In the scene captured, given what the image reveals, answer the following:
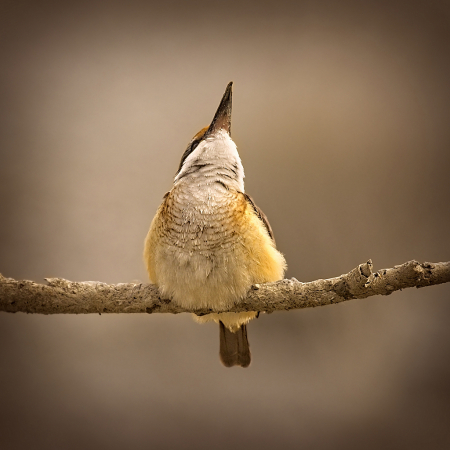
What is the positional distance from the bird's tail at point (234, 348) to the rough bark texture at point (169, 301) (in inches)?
9.6

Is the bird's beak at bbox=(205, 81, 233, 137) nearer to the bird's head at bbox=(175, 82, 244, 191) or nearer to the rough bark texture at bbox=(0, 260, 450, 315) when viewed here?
the bird's head at bbox=(175, 82, 244, 191)

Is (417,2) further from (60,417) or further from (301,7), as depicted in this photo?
(60,417)

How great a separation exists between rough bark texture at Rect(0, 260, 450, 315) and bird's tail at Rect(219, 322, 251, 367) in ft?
0.80

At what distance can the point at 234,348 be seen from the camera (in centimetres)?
130

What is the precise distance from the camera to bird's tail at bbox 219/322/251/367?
1.30 meters

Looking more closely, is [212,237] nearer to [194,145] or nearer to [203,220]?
[203,220]

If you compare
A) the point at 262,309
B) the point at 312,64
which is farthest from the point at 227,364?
the point at 312,64

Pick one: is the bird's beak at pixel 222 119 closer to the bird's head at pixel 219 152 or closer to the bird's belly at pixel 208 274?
the bird's head at pixel 219 152

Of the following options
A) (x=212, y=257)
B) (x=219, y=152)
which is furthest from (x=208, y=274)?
(x=219, y=152)

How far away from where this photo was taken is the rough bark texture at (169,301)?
A: 0.88 metres

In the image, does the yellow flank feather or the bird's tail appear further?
the bird's tail

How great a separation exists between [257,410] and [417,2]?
1.44 metres

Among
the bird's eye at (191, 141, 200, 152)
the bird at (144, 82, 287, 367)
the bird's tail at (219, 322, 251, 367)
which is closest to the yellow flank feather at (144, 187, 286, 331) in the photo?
the bird at (144, 82, 287, 367)

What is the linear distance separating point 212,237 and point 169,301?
0.19 m
